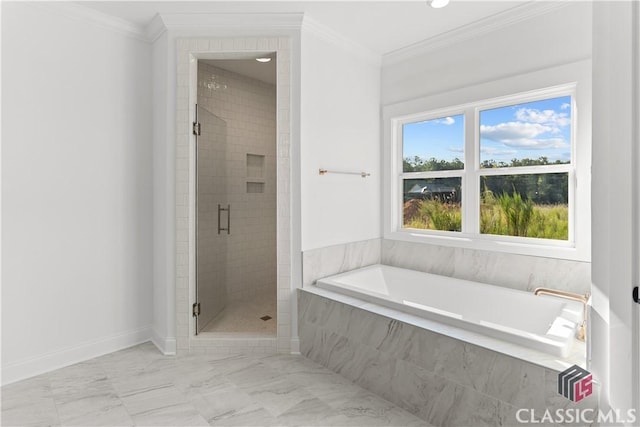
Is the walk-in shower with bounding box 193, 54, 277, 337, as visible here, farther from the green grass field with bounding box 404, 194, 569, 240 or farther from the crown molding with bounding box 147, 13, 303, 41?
the green grass field with bounding box 404, 194, 569, 240

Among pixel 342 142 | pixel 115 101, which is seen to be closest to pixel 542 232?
pixel 342 142

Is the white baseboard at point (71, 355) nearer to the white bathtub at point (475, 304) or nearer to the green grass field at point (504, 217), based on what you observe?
the white bathtub at point (475, 304)

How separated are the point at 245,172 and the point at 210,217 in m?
0.99

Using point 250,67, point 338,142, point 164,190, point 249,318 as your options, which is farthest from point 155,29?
point 249,318

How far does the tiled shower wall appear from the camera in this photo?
3.76 meters

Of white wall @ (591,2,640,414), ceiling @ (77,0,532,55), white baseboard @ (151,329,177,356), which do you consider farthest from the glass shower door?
white wall @ (591,2,640,414)

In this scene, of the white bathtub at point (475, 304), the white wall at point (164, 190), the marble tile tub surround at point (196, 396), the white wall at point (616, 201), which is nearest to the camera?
the white wall at point (616, 201)

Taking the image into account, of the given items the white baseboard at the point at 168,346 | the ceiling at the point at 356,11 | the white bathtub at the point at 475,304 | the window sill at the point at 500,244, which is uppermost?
the ceiling at the point at 356,11

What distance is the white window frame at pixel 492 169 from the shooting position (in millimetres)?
2438

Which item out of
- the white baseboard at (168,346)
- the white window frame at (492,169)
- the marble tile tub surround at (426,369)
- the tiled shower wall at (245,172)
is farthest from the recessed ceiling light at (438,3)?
the white baseboard at (168,346)

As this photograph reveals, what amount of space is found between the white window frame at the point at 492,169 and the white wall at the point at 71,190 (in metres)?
2.29

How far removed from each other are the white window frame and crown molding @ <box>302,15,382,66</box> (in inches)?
19.9

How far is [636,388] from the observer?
1.37 m

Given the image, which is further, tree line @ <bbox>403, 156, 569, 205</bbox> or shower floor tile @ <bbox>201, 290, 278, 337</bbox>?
shower floor tile @ <bbox>201, 290, 278, 337</bbox>
